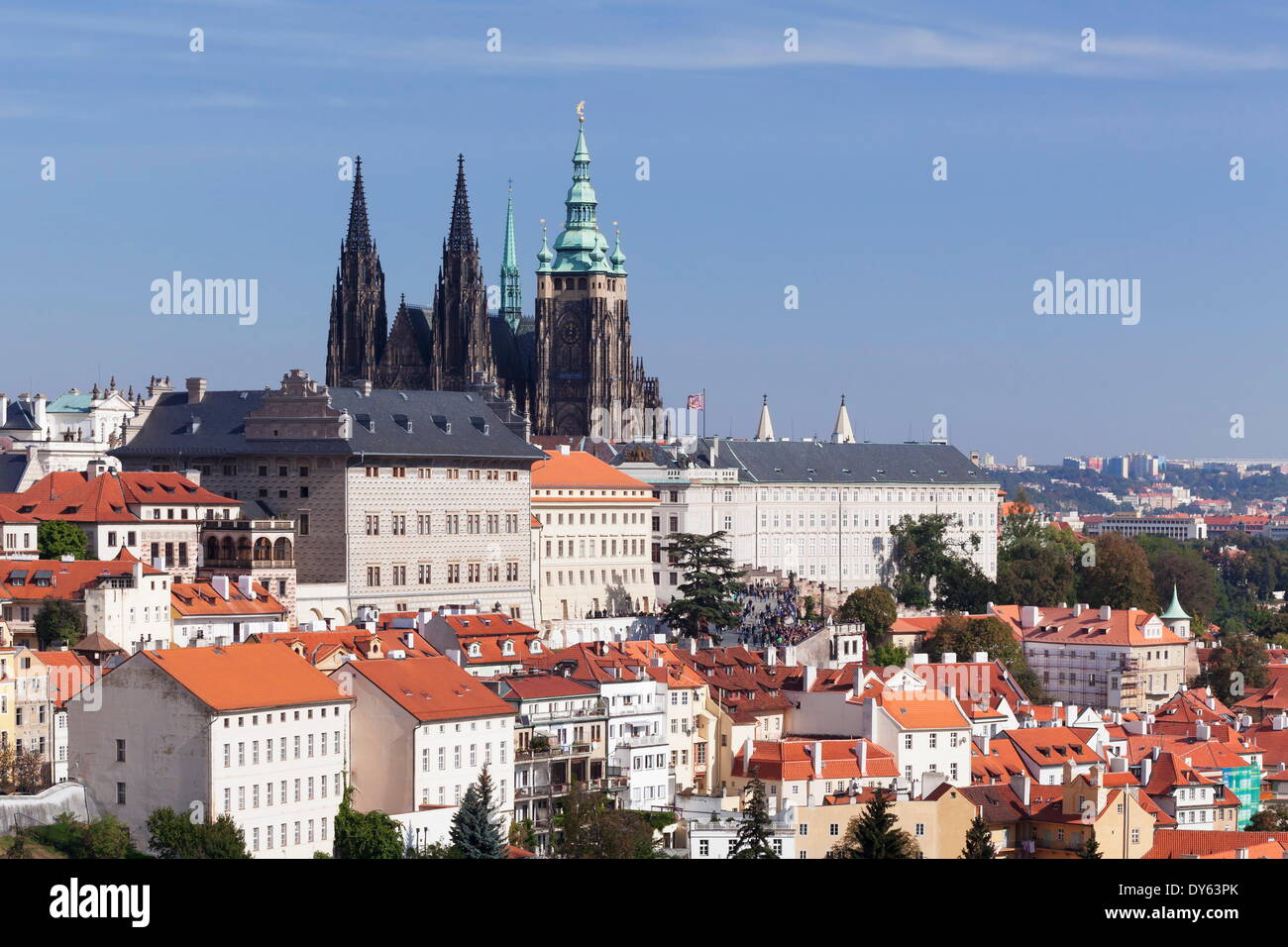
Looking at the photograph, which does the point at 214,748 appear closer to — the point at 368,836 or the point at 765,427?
the point at 368,836

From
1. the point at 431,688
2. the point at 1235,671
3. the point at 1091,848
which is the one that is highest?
the point at 1235,671

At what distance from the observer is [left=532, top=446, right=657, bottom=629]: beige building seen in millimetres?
98625

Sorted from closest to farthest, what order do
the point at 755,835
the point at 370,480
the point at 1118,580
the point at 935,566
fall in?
the point at 755,835 → the point at 370,480 → the point at 1118,580 → the point at 935,566

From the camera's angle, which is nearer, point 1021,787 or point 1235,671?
point 1021,787

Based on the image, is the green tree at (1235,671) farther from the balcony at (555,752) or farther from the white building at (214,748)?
the white building at (214,748)

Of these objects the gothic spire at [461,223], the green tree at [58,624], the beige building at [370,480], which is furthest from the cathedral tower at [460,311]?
the green tree at [58,624]

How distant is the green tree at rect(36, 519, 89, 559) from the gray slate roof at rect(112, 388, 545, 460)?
37.5ft

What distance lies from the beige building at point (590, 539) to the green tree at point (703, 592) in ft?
7.24

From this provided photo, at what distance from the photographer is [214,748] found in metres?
49.8

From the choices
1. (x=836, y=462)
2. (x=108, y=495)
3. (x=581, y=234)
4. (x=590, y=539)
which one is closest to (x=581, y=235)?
(x=581, y=234)

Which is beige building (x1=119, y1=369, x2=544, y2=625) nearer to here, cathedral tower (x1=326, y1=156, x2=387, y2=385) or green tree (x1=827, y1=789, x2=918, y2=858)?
green tree (x1=827, y1=789, x2=918, y2=858)

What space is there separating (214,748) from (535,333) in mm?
91410
